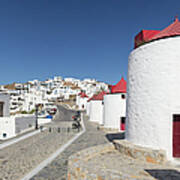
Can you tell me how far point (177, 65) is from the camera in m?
5.18

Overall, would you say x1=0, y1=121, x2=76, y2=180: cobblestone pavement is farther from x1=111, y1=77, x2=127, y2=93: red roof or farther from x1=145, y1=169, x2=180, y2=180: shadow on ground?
x1=111, y1=77, x2=127, y2=93: red roof

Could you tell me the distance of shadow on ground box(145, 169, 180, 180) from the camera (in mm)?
3992

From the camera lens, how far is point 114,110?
13.9m

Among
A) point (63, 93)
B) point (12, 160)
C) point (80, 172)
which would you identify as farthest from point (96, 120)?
point (63, 93)

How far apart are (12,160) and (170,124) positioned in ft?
22.8

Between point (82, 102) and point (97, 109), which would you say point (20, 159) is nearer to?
point (97, 109)

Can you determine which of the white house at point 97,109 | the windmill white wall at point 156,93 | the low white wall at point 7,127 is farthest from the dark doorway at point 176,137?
the white house at point 97,109

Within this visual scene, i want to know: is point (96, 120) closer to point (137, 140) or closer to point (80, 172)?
point (137, 140)

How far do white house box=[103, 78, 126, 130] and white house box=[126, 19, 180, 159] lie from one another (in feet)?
25.5

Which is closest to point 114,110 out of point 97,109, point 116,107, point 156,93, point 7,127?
point 116,107

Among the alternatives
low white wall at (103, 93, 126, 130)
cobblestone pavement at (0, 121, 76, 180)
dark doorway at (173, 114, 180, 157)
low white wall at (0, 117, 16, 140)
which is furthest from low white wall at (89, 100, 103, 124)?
dark doorway at (173, 114, 180, 157)

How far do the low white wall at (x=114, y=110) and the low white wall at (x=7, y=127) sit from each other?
845 centimetres

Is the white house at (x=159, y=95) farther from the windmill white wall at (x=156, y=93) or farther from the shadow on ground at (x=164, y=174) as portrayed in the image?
the shadow on ground at (x=164, y=174)

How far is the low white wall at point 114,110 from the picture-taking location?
13.8 m
